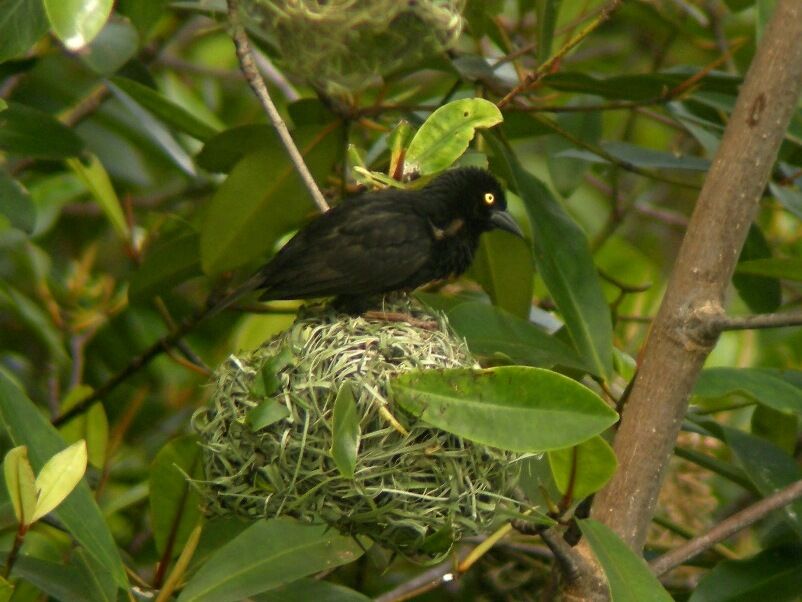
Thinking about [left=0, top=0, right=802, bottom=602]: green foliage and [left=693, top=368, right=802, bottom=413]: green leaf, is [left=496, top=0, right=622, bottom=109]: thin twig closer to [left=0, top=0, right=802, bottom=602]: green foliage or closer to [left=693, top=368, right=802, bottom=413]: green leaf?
[left=0, top=0, right=802, bottom=602]: green foliage

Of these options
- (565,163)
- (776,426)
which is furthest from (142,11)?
(776,426)

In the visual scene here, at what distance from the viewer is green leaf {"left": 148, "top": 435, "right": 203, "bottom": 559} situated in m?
3.61

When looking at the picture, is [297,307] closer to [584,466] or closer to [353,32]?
[353,32]

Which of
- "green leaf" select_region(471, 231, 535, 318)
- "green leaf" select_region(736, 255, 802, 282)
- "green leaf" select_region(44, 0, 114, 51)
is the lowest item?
"green leaf" select_region(471, 231, 535, 318)

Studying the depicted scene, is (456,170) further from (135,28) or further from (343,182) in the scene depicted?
(135,28)

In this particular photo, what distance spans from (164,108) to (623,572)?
2130 mm

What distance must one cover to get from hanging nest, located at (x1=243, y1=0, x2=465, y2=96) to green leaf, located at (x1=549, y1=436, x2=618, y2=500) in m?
1.08

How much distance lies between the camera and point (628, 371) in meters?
4.14

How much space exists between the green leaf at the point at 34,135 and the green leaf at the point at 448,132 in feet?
4.95

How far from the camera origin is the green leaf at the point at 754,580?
3.67 meters

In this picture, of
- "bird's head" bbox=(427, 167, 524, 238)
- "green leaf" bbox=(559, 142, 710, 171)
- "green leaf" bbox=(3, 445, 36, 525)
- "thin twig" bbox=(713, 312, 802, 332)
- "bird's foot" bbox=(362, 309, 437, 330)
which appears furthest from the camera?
"green leaf" bbox=(559, 142, 710, 171)

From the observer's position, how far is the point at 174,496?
3.64 meters

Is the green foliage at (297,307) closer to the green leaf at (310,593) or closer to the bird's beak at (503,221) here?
the green leaf at (310,593)

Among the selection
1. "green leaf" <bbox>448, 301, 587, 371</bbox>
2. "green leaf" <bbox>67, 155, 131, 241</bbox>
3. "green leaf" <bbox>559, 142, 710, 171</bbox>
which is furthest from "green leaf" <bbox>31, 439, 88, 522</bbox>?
"green leaf" <bbox>559, 142, 710, 171</bbox>
